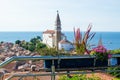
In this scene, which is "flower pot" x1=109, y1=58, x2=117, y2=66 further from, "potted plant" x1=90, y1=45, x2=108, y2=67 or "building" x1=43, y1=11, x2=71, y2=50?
"building" x1=43, y1=11, x2=71, y2=50

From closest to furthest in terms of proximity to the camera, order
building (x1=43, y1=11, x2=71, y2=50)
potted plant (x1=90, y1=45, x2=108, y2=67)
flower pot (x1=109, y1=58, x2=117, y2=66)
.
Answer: potted plant (x1=90, y1=45, x2=108, y2=67), flower pot (x1=109, y1=58, x2=117, y2=66), building (x1=43, y1=11, x2=71, y2=50)

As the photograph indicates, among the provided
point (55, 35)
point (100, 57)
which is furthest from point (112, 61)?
point (55, 35)

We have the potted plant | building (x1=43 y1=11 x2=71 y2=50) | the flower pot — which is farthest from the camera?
building (x1=43 y1=11 x2=71 y2=50)

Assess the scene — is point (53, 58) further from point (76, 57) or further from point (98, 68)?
point (98, 68)

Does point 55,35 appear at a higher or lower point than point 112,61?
lower

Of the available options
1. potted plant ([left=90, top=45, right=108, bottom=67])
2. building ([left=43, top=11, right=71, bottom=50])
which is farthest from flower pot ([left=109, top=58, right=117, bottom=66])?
building ([left=43, top=11, right=71, bottom=50])

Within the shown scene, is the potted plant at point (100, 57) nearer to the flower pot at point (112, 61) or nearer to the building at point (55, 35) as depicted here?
the flower pot at point (112, 61)

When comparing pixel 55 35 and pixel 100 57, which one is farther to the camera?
pixel 55 35

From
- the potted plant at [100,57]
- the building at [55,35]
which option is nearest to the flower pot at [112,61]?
the potted plant at [100,57]

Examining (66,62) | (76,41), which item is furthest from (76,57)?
(76,41)

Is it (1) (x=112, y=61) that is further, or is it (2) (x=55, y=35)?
(2) (x=55, y=35)

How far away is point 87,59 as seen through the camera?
16.9 ft

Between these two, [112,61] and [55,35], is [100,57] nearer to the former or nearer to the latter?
[112,61]

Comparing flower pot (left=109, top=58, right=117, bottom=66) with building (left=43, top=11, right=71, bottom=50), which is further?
building (left=43, top=11, right=71, bottom=50)
